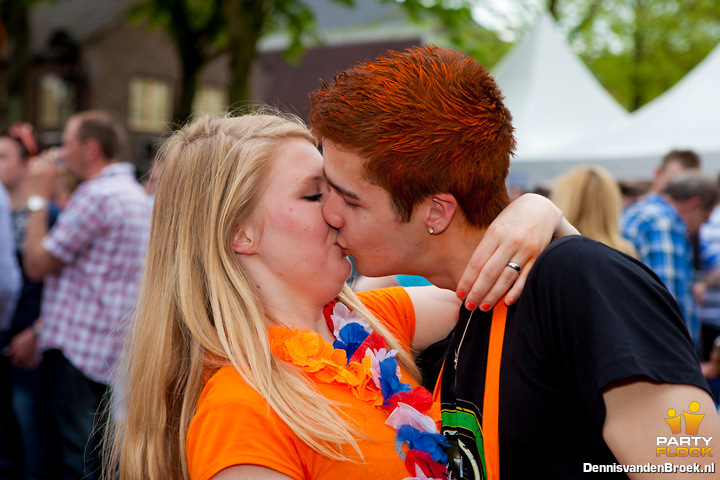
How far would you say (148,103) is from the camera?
982 inches

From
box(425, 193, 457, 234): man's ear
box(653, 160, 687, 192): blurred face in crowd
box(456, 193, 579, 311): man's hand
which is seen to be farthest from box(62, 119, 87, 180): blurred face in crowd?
box(653, 160, 687, 192): blurred face in crowd

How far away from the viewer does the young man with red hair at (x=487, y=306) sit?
4.17 ft

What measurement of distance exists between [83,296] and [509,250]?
343 cm

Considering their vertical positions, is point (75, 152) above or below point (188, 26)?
below

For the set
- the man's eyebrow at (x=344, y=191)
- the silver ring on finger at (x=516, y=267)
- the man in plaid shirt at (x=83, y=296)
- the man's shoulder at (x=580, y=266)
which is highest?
the man's eyebrow at (x=344, y=191)

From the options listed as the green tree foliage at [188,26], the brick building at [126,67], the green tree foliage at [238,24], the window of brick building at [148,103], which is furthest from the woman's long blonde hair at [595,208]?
the window of brick building at [148,103]

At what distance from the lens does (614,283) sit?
131 cm

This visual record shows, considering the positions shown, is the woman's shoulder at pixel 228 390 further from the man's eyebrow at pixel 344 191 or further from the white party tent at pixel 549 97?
the white party tent at pixel 549 97

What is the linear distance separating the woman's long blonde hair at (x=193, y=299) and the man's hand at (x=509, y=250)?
50cm

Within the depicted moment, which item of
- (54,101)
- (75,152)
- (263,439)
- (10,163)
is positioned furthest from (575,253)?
(54,101)

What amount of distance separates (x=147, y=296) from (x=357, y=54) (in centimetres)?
2660

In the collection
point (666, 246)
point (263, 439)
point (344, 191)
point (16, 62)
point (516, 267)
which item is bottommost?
point (666, 246)

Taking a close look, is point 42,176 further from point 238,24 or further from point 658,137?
point 238,24

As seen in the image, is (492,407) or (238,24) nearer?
(492,407)
